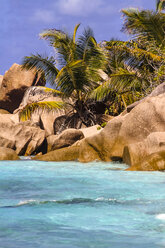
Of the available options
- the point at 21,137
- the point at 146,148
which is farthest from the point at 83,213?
the point at 21,137

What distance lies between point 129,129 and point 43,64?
9.33 m

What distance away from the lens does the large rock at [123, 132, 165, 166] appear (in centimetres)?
777

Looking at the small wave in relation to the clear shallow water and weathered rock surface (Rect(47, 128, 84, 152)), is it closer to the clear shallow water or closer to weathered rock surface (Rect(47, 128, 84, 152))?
the clear shallow water

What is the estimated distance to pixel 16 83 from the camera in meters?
21.5

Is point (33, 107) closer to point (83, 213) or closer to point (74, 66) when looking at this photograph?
point (74, 66)

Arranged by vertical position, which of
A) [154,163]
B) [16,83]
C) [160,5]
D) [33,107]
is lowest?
[154,163]

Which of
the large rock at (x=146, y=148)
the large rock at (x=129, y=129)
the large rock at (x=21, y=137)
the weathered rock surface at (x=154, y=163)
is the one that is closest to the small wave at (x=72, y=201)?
the weathered rock surface at (x=154, y=163)

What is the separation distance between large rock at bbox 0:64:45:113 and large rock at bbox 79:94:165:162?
1234 cm

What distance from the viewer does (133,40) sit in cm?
1745

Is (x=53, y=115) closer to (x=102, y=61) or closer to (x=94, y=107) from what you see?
(x=94, y=107)

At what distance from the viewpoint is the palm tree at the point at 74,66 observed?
16.6 metres

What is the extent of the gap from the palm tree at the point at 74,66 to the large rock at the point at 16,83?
12.3 ft

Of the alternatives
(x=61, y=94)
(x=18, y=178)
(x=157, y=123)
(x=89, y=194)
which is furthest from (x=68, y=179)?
(x=61, y=94)

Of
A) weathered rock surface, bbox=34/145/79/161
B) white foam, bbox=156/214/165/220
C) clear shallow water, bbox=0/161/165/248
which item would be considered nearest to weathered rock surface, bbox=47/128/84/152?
weathered rock surface, bbox=34/145/79/161
